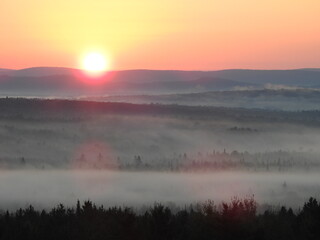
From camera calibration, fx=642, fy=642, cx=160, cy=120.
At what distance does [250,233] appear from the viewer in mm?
78188

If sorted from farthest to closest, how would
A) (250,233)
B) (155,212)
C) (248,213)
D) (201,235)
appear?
(155,212) → (201,235) → (248,213) → (250,233)

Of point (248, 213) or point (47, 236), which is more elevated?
point (248, 213)

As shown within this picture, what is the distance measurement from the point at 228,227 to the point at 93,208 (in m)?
55.6

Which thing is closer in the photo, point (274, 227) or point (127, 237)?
point (127, 237)

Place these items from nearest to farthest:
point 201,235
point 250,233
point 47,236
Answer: point 250,233 → point 201,235 → point 47,236

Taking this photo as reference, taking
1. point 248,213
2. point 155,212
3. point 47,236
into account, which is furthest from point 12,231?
point 248,213

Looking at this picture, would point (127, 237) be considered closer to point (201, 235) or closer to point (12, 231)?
point (201, 235)

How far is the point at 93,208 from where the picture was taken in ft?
434

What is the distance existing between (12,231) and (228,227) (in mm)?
49919

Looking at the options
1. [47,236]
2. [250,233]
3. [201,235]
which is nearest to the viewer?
[250,233]

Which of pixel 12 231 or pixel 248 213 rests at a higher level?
pixel 248 213

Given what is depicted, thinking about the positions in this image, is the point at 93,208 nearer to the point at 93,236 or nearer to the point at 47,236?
the point at 47,236

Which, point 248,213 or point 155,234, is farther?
point 155,234

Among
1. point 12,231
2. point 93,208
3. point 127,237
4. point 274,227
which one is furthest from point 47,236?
point 274,227
